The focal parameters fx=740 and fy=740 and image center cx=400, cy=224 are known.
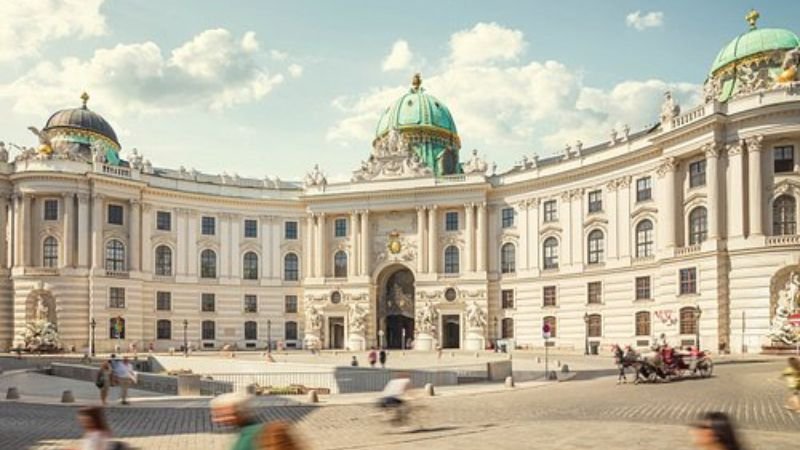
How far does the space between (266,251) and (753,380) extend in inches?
2303

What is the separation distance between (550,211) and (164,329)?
4098 centimetres

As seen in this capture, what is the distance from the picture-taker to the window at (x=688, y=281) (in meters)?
54.4

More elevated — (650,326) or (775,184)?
(775,184)

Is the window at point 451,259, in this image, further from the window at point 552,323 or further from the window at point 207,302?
the window at point 207,302

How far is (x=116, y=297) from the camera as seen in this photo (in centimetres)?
7162

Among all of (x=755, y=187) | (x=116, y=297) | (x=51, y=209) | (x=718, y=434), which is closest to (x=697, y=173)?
(x=755, y=187)


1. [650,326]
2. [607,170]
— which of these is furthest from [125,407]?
[607,170]

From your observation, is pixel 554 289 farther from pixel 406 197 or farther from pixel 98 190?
pixel 98 190

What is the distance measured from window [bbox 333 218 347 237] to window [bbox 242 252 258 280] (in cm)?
923

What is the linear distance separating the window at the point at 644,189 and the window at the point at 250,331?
42.5 m

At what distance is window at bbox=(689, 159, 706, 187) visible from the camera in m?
55.8

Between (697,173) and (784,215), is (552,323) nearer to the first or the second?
(697,173)

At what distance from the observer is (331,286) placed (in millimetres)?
80188

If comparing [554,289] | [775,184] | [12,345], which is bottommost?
[12,345]
